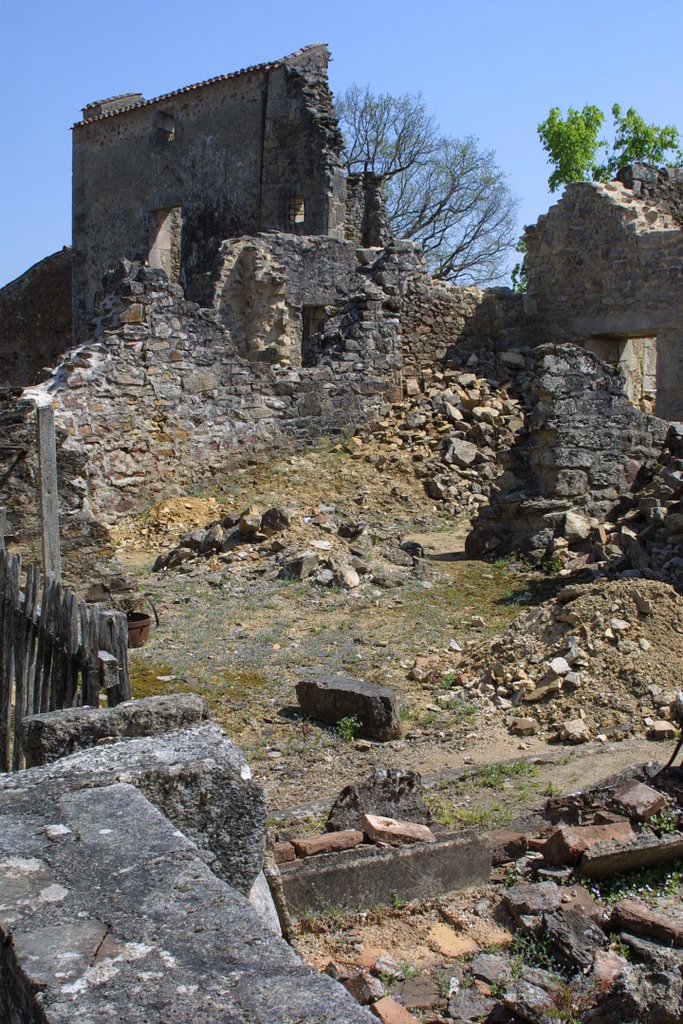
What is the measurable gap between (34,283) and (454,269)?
657 inches

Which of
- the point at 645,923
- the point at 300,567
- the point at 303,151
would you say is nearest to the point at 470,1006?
the point at 645,923

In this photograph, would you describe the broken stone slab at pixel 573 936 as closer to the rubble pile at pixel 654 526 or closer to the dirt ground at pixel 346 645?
the dirt ground at pixel 346 645

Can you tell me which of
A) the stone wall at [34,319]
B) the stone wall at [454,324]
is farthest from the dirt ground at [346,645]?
the stone wall at [34,319]

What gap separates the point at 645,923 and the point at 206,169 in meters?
22.2

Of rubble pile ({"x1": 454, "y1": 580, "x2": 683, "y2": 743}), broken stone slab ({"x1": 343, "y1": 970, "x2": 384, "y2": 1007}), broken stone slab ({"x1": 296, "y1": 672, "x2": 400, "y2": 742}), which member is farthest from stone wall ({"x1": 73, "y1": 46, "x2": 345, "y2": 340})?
broken stone slab ({"x1": 343, "y1": 970, "x2": 384, "y2": 1007})

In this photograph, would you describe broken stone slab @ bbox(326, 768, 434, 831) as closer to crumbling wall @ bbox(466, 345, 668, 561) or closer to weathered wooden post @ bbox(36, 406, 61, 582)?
weathered wooden post @ bbox(36, 406, 61, 582)

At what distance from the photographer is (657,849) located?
14.8 ft

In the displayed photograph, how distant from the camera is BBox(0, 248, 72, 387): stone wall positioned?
26.3 metres

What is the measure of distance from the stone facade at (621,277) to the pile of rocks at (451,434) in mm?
1395

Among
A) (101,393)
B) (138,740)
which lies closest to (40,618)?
(138,740)

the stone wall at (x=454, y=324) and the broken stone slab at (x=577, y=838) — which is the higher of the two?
the stone wall at (x=454, y=324)

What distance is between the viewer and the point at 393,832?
4547 millimetres

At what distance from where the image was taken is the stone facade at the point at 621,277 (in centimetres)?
1550

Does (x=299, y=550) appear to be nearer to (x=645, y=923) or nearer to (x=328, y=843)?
(x=328, y=843)
